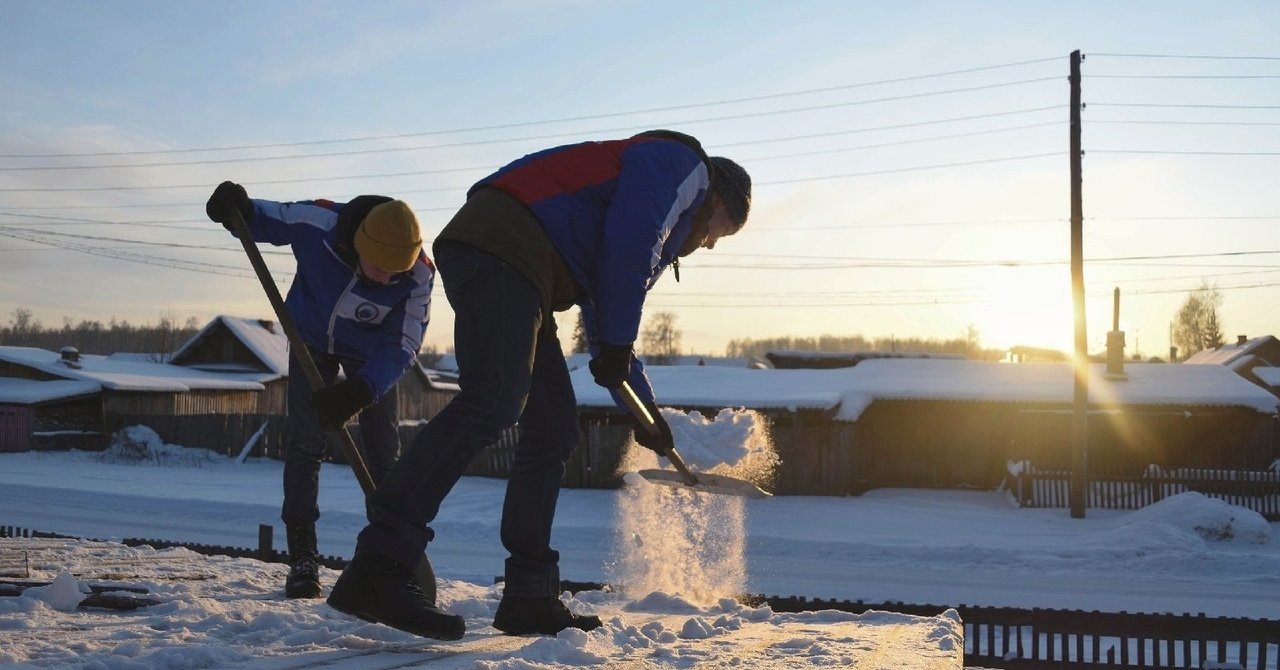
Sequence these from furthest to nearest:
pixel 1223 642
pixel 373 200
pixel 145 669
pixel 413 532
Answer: pixel 1223 642 < pixel 373 200 < pixel 413 532 < pixel 145 669

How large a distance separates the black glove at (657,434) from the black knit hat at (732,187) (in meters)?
0.87

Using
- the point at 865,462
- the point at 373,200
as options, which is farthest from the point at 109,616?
the point at 865,462

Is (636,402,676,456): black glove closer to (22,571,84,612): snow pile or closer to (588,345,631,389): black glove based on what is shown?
(588,345,631,389): black glove

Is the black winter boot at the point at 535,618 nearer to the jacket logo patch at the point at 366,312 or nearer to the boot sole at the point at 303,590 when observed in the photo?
the boot sole at the point at 303,590

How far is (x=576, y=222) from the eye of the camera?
3.52 m

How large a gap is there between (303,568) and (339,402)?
888 millimetres

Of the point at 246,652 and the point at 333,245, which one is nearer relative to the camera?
the point at 246,652

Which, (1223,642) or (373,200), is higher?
(373,200)

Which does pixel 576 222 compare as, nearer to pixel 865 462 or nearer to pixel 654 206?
pixel 654 206

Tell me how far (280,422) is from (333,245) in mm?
32188

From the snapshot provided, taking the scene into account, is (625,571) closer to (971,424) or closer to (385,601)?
(385,601)

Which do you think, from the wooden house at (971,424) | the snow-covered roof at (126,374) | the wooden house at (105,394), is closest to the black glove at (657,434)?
the wooden house at (971,424)

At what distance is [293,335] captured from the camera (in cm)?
425

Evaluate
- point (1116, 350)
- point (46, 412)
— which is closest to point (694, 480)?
point (1116, 350)
